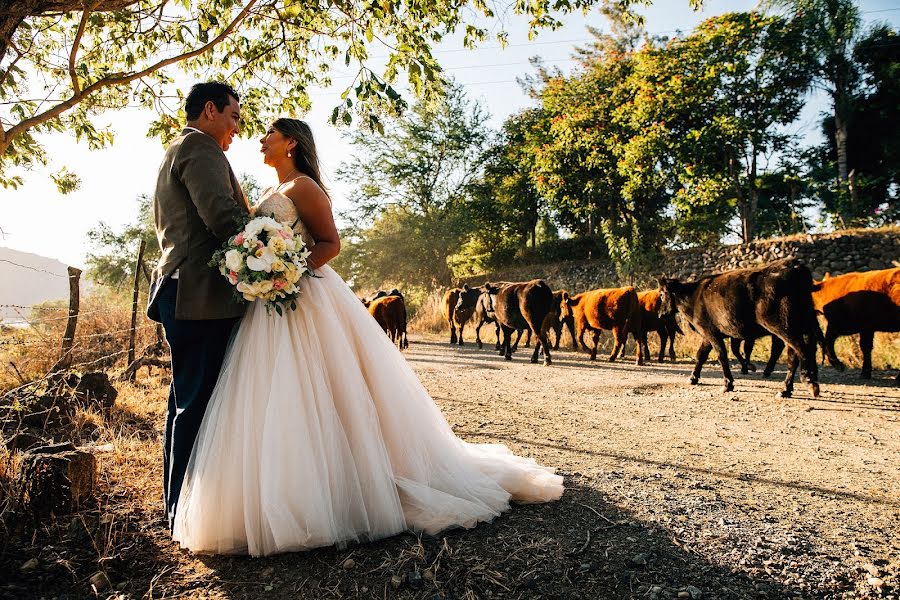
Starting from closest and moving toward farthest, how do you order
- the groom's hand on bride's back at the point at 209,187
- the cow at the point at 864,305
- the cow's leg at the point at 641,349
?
the groom's hand on bride's back at the point at 209,187
the cow at the point at 864,305
the cow's leg at the point at 641,349

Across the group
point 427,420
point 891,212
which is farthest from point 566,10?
point 891,212

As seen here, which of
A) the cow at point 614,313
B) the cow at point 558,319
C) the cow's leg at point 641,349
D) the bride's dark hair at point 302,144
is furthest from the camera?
the cow at point 558,319

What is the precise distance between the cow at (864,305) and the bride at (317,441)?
7799 mm

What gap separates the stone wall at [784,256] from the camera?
1672cm

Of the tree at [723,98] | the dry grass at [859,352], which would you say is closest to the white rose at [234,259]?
the dry grass at [859,352]

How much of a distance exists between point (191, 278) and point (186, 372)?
549mm

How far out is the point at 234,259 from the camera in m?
2.51

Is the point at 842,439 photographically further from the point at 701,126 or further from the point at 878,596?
the point at 701,126

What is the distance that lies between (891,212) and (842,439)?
2318 cm

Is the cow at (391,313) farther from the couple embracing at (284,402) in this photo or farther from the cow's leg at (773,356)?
the couple embracing at (284,402)

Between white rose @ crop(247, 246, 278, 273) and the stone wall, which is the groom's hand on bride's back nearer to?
white rose @ crop(247, 246, 278, 273)

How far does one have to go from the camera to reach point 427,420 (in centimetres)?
312

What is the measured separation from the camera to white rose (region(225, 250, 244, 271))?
2502 mm

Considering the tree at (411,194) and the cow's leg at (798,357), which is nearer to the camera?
the cow's leg at (798,357)
